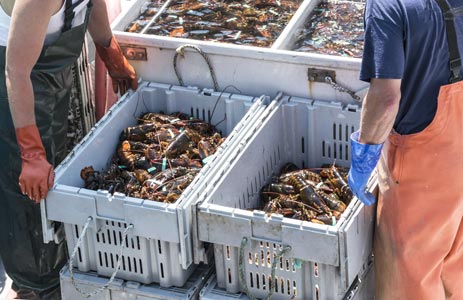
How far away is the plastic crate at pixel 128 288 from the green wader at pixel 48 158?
0.31 metres

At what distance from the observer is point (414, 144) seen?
441 cm

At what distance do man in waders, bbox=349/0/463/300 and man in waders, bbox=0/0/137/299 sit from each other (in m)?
1.65

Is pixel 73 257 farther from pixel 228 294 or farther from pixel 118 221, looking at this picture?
pixel 228 294

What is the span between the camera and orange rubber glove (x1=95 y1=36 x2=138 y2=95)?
18.3ft

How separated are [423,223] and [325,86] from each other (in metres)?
1.22

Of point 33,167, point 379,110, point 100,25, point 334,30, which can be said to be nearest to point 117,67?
point 100,25

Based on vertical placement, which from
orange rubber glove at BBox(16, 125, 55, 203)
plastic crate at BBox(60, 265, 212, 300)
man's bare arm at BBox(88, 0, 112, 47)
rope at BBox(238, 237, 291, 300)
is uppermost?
man's bare arm at BBox(88, 0, 112, 47)

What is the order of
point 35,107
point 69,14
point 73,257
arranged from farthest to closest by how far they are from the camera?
1. point 35,107
2. point 69,14
3. point 73,257

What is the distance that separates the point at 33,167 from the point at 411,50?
1.97 m

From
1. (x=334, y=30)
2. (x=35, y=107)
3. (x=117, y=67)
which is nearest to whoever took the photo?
(x=35, y=107)

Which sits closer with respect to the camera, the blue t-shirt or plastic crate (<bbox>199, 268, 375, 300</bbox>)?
the blue t-shirt

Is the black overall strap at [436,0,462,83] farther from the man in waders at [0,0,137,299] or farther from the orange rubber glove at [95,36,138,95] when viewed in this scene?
the orange rubber glove at [95,36,138,95]

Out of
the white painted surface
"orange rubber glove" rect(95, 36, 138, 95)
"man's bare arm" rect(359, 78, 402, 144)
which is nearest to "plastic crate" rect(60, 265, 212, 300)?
the white painted surface

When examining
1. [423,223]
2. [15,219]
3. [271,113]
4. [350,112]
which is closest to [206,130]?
[271,113]
